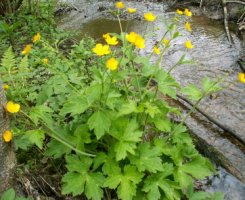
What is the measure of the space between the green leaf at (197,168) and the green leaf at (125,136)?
48 cm

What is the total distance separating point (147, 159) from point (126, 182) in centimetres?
21

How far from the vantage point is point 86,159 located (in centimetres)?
240

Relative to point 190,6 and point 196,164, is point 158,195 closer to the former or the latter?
point 196,164

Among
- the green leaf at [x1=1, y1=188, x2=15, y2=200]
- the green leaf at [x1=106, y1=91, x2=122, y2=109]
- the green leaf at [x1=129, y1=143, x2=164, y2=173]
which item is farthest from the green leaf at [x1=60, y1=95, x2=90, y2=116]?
the green leaf at [x1=1, y1=188, x2=15, y2=200]

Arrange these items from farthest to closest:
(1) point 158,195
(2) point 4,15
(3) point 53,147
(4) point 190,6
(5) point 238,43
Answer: (4) point 190,6
(2) point 4,15
(5) point 238,43
(3) point 53,147
(1) point 158,195

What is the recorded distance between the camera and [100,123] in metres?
2.23

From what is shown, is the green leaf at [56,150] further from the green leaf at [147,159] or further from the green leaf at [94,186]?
the green leaf at [147,159]

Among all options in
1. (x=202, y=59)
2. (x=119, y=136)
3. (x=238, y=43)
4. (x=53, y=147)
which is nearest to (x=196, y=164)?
(x=119, y=136)

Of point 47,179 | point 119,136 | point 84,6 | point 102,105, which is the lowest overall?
point 84,6

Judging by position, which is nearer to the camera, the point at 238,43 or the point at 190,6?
the point at 238,43

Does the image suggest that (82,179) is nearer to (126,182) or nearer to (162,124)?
(126,182)

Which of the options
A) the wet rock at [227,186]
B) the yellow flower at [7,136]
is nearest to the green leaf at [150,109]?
the yellow flower at [7,136]

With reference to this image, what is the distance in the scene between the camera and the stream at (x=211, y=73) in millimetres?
3297

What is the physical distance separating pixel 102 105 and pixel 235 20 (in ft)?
20.0
